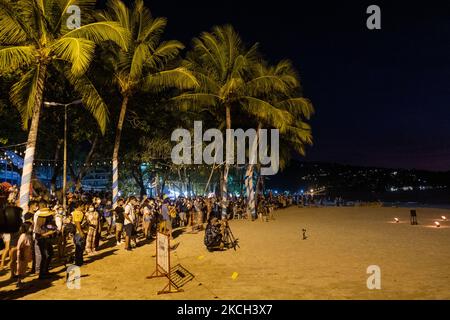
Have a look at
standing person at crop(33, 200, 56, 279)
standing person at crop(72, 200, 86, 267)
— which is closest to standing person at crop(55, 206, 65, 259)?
standing person at crop(72, 200, 86, 267)

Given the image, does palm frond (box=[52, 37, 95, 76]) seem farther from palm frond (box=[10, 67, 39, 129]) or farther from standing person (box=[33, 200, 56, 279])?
standing person (box=[33, 200, 56, 279])

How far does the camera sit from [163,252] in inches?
367

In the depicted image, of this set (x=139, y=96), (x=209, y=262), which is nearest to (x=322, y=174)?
(x=139, y=96)

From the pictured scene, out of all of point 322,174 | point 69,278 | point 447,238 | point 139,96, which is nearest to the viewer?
point 69,278

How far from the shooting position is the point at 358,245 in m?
14.9

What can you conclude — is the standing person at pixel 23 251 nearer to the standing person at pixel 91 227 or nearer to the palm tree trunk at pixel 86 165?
the standing person at pixel 91 227

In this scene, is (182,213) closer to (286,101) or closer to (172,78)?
(172,78)

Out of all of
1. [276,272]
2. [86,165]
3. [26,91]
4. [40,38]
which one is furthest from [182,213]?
[276,272]

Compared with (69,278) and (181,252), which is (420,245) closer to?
(181,252)

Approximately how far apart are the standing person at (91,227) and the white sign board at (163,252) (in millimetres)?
4951

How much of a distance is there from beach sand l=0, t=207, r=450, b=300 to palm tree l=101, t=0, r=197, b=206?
8.10 m

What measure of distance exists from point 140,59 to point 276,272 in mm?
13417
